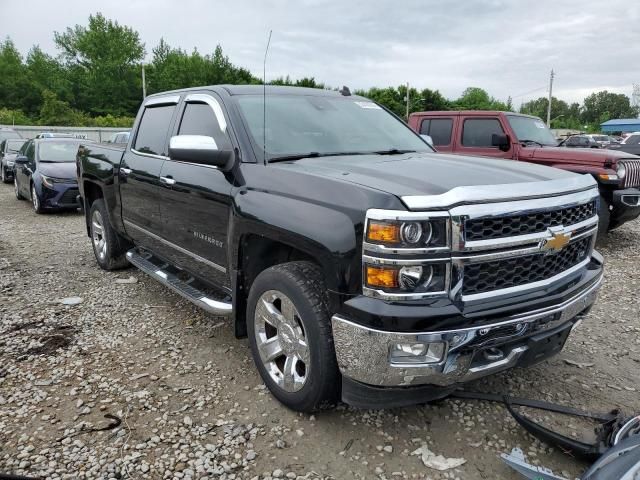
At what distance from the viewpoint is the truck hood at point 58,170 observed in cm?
989

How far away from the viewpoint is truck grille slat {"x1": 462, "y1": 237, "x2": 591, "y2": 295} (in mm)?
2387

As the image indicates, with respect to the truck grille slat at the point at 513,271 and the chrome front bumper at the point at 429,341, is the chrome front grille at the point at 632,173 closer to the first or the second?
the truck grille slat at the point at 513,271

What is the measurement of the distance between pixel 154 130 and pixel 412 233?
3145 millimetres

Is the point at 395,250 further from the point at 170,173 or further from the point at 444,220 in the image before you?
the point at 170,173

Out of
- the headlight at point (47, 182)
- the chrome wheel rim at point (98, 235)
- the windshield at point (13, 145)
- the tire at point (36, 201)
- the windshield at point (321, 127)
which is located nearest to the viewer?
the windshield at point (321, 127)

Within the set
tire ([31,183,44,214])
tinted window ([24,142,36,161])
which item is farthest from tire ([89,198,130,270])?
tinted window ([24,142,36,161])

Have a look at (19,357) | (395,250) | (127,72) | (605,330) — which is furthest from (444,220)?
(127,72)

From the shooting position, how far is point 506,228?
7.96ft

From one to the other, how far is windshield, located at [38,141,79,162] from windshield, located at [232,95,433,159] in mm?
8245

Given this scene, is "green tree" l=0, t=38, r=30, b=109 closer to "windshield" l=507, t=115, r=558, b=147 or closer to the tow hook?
"windshield" l=507, t=115, r=558, b=147

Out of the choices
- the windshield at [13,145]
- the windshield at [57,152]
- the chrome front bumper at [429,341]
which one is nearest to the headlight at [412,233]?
the chrome front bumper at [429,341]

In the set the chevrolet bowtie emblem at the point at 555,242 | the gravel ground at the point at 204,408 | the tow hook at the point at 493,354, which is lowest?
the gravel ground at the point at 204,408

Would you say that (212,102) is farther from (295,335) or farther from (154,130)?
(295,335)

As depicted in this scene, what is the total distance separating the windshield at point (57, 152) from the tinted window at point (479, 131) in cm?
769
